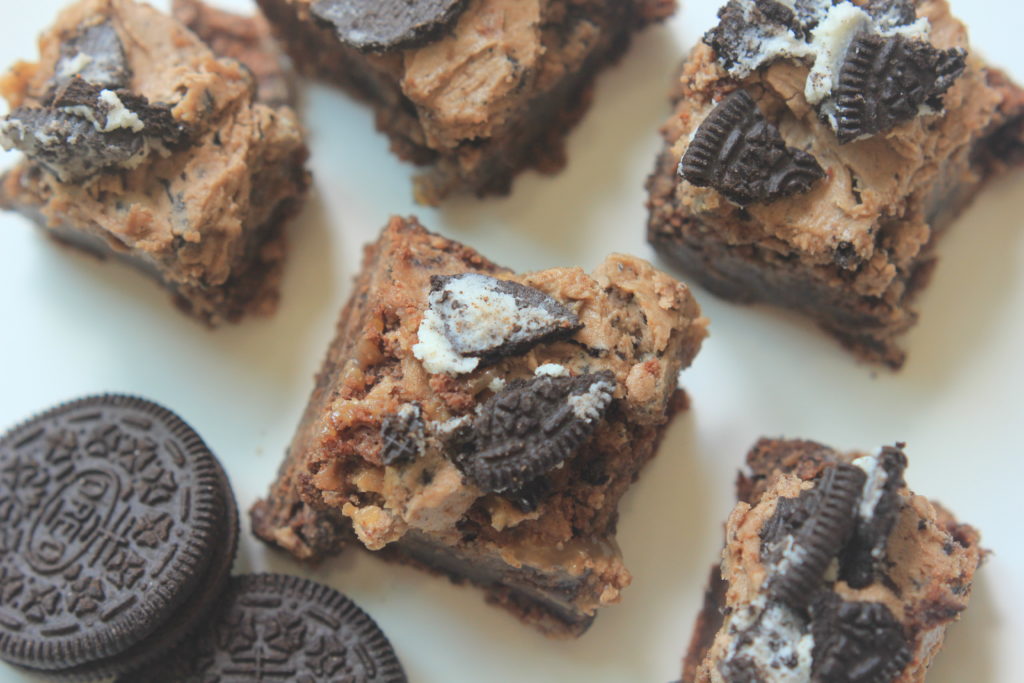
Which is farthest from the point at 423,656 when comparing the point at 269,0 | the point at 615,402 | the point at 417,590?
the point at 269,0

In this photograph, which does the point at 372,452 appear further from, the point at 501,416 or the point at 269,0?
the point at 269,0

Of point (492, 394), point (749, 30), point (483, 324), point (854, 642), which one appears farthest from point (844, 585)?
point (749, 30)

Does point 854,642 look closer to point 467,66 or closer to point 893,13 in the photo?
point 893,13

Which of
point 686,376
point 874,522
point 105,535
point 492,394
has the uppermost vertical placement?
point 874,522

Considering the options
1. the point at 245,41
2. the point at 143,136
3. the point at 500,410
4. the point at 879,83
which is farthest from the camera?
the point at 245,41

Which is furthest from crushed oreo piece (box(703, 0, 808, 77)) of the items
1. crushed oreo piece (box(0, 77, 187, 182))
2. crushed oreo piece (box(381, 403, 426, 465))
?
crushed oreo piece (box(0, 77, 187, 182))

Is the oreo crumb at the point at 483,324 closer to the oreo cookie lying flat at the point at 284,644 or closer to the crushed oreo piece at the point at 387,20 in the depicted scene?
the crushed oreo piece at the point at 387,20
